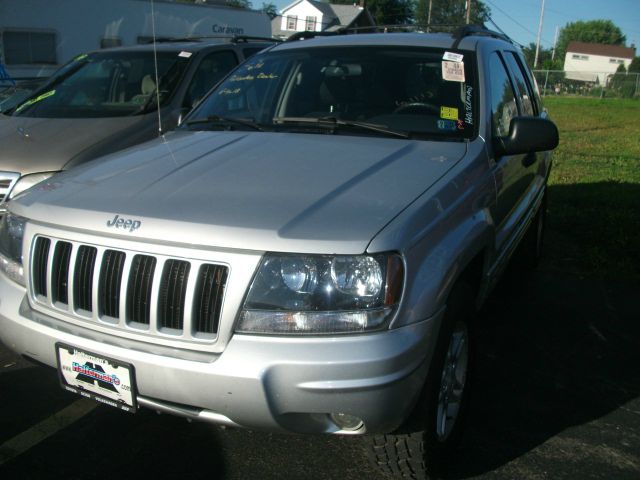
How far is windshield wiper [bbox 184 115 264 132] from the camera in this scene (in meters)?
3.58

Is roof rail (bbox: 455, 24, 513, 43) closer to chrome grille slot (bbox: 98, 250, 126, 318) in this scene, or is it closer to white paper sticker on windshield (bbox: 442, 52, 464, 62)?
white paper sticker on windshield (bbox: 442, 52, 464, 62)

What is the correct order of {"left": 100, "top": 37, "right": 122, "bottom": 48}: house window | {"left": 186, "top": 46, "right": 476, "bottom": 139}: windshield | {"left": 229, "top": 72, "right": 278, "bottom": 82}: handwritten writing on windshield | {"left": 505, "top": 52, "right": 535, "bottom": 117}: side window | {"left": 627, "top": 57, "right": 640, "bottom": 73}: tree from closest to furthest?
{"left": 186, "top": 46, "right": 476, "bottom": 139}: windshield < {"left": 229, "top": 72, "right": 278, "bottom": 82}: handwritten writing on windshield < {"left": 505, "top": 52, "right": 535, "bottom": 117}: side window < {"left": 100, "top": 37, "right": 122, "bottom": 48}: house window < {"left": 627, "top": 57, "right": 640, "bottom": 73}: tree

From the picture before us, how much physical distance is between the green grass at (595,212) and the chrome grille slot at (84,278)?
447cm

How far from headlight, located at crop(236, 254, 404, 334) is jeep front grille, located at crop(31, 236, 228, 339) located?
14cm

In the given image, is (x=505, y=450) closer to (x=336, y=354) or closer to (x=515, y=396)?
(x=515, y=396)

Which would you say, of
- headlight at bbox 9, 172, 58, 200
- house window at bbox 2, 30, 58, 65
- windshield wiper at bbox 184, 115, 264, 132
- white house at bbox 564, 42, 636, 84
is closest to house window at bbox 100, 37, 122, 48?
house window at bbox 2, 30, 58, 65

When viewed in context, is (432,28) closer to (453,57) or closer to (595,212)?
(453,57)

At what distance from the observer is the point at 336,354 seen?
2107 millimetres

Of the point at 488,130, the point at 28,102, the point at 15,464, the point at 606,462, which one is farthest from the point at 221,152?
the point at 28,102

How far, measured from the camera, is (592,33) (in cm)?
11262

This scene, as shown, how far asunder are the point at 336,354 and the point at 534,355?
228 cm

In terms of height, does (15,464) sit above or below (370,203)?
below

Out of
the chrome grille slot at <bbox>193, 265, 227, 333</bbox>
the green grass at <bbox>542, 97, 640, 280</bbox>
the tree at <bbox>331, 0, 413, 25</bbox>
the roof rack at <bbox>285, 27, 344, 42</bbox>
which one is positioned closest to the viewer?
the chrome grille slot at <bbox>193, 265, 227, 333</bbox>

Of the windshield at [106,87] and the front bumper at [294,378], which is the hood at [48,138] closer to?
the windshield at [106,87]
